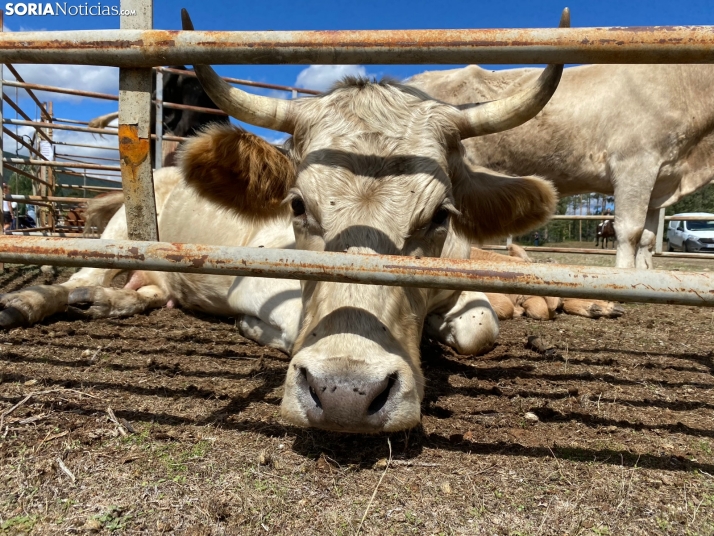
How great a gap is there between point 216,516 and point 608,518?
3.84 feet

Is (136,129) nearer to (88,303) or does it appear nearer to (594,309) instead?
(88,303)

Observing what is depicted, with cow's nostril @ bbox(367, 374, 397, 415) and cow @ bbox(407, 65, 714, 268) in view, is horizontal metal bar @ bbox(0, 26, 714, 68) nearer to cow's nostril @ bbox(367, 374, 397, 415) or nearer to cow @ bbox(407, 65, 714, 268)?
cow's nostril @ bbox(367, 374, 397, 415)

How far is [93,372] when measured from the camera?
2.52m

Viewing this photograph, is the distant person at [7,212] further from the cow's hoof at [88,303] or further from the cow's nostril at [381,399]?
the cow's nostril at [381,399]

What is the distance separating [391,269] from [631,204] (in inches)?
203

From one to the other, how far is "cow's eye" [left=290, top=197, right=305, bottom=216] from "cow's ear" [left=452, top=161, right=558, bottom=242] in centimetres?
92

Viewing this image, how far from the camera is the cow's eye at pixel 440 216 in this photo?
2.24 meters

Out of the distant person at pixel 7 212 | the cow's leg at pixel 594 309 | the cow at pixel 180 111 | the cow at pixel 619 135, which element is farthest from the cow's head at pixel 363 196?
the cow at pixel 180 111

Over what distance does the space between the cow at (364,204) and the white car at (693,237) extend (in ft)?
76.1

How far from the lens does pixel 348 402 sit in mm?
1517

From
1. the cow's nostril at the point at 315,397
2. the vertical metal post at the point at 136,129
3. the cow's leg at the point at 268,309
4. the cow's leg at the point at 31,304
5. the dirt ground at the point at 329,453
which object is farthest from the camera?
the cow's leg at the point at 31,304

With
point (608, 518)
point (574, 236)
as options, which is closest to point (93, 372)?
point (608, 518)

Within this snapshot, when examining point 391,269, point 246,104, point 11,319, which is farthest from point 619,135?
point 11,319

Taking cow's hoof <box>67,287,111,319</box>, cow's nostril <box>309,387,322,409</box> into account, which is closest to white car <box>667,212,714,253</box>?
cow's hoof <box>67,287,111,319</box>
